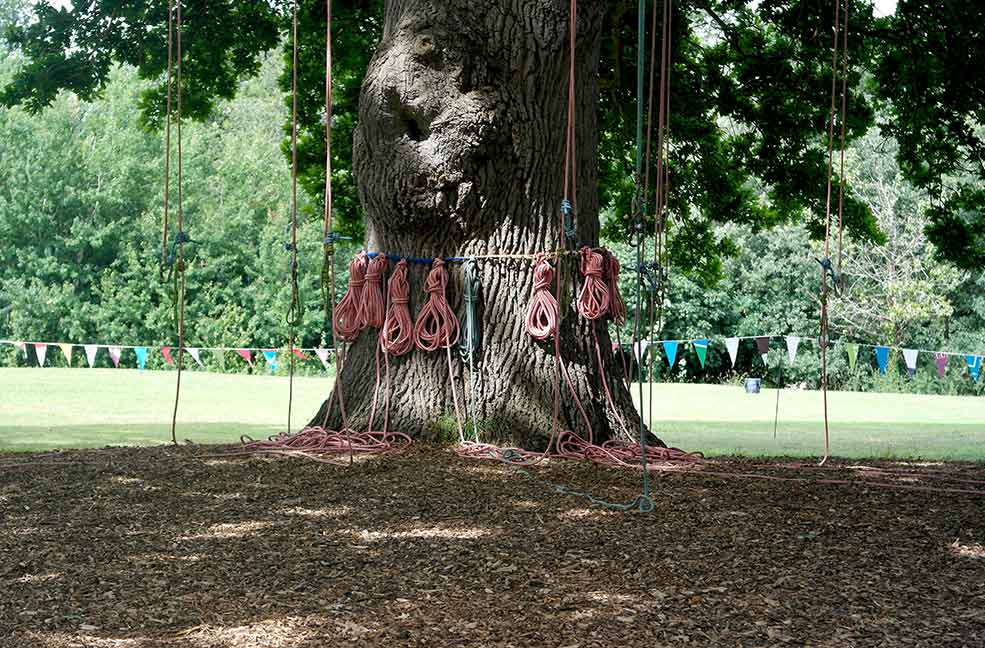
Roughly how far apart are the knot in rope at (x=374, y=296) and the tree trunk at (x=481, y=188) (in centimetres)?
13

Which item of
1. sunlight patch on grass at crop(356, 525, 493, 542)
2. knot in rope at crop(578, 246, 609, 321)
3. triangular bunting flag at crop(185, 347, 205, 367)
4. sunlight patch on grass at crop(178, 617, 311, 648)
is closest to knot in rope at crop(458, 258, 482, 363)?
knot in rope at crop(578, 246, 609, 321)

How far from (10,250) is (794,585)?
103 ft

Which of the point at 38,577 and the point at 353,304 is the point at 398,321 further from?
the point at 38,577

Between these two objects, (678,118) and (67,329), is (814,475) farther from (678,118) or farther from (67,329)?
(67,329)

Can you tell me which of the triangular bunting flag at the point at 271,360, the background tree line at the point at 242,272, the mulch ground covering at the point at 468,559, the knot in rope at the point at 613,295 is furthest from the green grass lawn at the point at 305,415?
the mulch ground covering at the point at 468,559

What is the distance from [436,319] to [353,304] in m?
0.53

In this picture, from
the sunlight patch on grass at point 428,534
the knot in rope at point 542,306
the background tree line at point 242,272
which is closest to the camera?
the sunlight patch on grass at point 428,534

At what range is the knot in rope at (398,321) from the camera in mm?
5945

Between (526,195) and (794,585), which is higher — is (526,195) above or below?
above

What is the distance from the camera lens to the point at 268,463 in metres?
5.49

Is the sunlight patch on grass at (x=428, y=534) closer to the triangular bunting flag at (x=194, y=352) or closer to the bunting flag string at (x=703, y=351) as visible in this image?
the bunting flag string at (x=703, y=351)

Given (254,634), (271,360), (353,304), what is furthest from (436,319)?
(271,360)

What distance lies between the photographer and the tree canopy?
395 inches

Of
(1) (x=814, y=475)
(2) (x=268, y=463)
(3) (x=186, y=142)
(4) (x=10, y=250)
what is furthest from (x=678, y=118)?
(3) (x=186, y=142)
